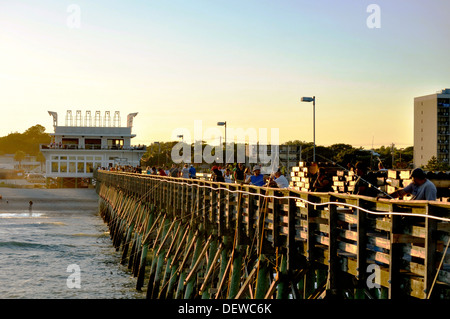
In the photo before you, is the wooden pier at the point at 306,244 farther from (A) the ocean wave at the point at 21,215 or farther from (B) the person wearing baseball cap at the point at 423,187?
(A) the ocean wave at the point at 21,215

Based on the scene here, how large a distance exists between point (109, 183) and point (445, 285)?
5450 cm

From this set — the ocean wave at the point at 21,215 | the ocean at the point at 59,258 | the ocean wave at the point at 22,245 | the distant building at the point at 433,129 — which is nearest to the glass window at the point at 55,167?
the ocean at the point at 59,258

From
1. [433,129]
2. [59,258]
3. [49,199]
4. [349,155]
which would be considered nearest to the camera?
[59,258]

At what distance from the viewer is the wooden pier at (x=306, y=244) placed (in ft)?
26.7

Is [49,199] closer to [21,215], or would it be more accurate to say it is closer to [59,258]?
[21,215]

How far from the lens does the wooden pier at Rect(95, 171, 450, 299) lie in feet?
26.7

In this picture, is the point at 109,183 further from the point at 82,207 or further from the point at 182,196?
the point at 182,196

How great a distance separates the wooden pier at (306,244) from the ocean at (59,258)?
2861mm

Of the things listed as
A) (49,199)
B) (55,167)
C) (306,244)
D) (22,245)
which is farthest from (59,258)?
(55,167)

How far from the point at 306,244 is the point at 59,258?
26.6 metres

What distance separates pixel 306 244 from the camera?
38.6 ft

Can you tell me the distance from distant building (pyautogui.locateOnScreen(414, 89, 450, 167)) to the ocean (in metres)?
87.1
